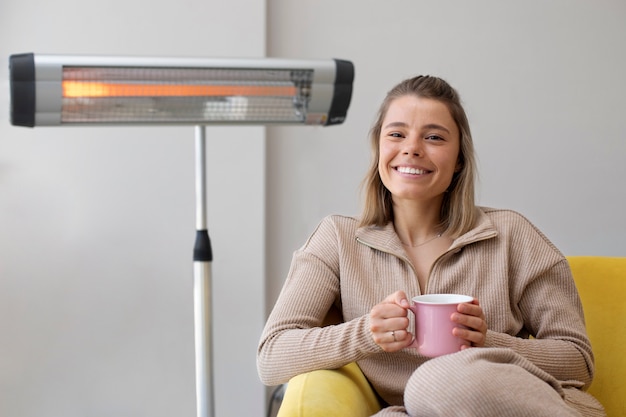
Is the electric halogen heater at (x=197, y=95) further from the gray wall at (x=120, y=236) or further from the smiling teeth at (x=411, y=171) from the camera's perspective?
the gray wall at (x=120, y=236)

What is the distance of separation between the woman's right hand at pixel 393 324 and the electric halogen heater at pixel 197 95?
328 mm

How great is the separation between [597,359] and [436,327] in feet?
2.20

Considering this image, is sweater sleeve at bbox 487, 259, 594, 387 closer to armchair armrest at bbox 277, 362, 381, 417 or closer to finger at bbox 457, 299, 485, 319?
finger at bbox 457, 299, 485, 319

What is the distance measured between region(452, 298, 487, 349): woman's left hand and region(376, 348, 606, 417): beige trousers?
5cm

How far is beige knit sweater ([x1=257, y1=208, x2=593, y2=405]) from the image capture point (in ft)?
5.39

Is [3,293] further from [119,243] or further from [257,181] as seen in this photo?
[257,181]

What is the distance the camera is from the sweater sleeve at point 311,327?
5.07ft

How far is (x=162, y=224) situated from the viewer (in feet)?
7.97

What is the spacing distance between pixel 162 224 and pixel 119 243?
5.3 inches

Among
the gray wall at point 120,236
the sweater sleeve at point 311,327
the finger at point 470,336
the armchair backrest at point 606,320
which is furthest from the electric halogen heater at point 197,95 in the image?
the gray wall at point 120,236

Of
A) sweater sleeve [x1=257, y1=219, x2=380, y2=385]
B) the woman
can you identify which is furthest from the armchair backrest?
sweater sleeve [x1=257, y1=219, x2=380, y2=385]

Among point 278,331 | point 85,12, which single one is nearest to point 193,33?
point 85,12

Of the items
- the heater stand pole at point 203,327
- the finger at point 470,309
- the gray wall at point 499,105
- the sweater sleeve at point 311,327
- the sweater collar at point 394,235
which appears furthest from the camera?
the gray wall at point 499,105

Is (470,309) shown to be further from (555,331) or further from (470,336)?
(555,331)
